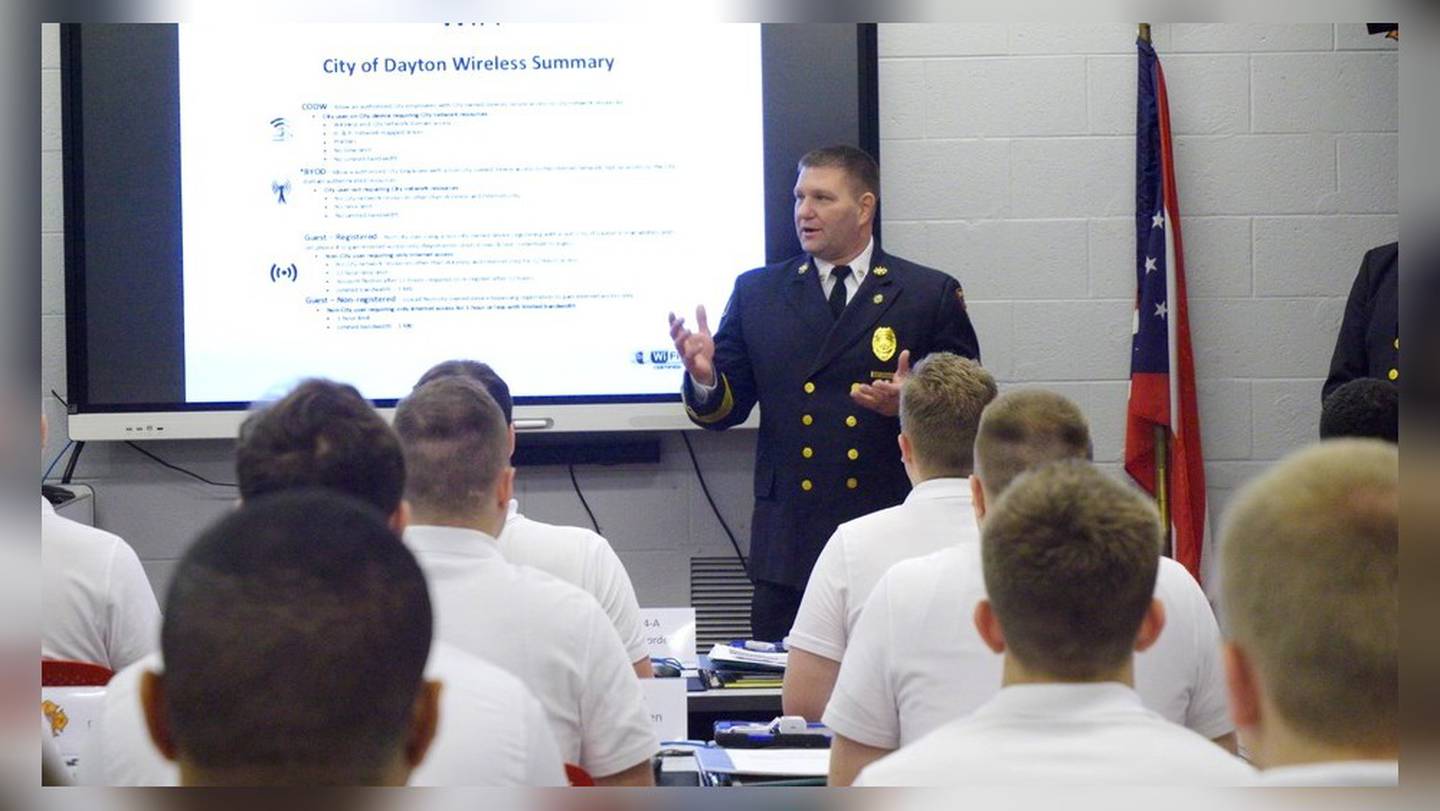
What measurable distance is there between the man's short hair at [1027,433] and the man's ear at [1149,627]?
1.00 ft

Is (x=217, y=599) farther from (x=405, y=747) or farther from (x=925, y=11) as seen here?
(x=925, y=11)

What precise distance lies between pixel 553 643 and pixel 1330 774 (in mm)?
590

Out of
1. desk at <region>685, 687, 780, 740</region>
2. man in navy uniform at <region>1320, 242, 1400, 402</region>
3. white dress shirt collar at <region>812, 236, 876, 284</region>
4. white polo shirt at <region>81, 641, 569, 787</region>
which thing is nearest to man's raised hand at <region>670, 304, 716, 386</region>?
white dress shirt collar at <region>812, 236, 876, 284</region>

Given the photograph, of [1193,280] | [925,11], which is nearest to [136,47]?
[1193,280]

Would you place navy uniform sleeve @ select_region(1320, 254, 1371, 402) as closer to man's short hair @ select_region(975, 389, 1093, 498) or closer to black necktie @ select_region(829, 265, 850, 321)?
black necktie @ select_region(829, 265, 850, 321)

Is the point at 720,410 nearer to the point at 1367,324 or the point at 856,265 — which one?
the point at 856,265

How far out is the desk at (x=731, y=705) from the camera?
197cm

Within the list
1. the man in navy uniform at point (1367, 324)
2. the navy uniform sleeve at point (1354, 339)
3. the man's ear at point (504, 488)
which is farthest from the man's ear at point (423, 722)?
the navy uniform sleeve at point (1354, 339)

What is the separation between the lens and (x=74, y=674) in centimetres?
126

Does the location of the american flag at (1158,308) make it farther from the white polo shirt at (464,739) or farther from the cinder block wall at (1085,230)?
the white polo shirt at (464,739)

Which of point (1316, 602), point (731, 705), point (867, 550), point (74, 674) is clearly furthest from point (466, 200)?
point (1316, 602)

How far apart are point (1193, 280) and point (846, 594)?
6.99ft

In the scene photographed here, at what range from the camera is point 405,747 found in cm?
80

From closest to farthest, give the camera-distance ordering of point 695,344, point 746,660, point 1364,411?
point 1364,411 → point 746,660 → point 695,344
